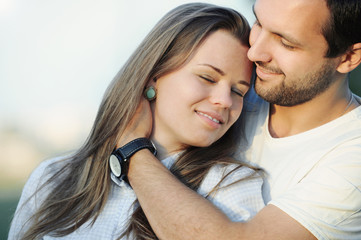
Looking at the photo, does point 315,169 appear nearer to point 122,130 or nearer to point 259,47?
point 259,47

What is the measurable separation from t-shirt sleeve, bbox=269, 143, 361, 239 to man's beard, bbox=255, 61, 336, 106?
22.3 inches

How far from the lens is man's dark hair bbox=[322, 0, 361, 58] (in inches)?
92.0

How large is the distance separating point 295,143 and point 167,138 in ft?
2.34

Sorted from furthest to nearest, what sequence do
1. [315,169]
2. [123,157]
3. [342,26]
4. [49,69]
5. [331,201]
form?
[49,69] → [342,26] → [123,157] → [315,169] → [331,201]

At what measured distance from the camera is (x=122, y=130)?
238 cm

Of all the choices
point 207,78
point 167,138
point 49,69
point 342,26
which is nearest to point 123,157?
point 167,138

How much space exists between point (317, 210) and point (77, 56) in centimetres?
659

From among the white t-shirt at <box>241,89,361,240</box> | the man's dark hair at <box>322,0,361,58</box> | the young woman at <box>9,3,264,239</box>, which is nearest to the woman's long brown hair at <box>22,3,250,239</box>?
the young woman at <box>9,3,264,239</box>

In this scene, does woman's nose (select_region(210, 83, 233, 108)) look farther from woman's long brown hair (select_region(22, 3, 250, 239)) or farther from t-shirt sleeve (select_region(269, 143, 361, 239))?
t-shirt sleeve (select_region(269, 143, 361, 239))

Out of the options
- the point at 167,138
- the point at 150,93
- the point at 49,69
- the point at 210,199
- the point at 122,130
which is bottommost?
the point at 49,69

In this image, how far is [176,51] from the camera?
7.68ft

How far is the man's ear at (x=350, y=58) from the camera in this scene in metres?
2.50

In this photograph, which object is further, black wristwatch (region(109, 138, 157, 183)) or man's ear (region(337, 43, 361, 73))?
man's ear (region(337, 43, 361, 73))

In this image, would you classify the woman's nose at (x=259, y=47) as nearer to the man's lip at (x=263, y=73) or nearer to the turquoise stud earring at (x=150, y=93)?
the man's lip at (x=263, y=73)
